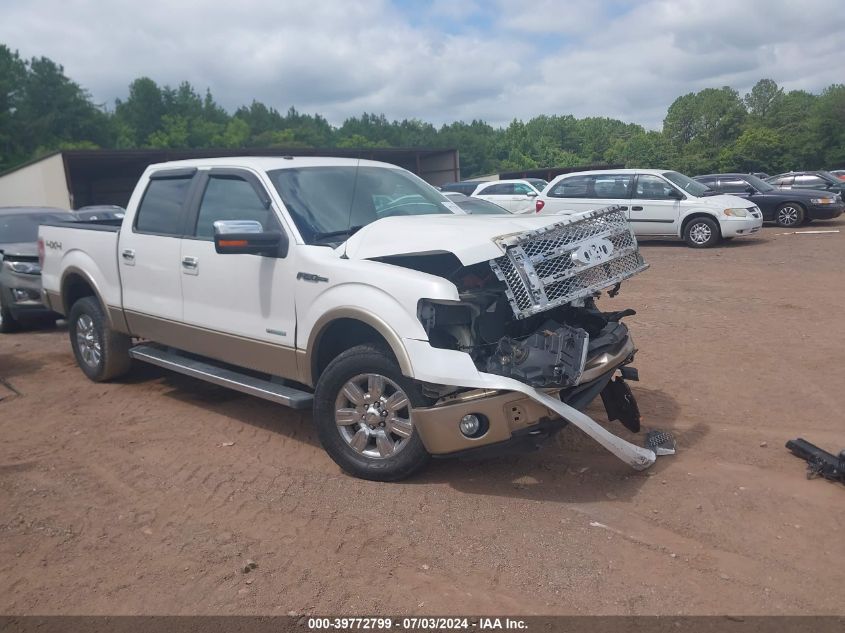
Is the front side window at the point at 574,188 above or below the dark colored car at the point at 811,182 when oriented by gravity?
above

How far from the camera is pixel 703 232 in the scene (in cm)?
1633

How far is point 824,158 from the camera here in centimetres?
6444

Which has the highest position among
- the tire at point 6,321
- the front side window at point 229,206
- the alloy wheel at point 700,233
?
the front side window at point 229,206

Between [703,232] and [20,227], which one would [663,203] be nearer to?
[703,232]

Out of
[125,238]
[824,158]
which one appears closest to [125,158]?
[125,238]

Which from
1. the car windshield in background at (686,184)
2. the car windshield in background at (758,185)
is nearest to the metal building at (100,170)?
the car windshield in background at (686,184)

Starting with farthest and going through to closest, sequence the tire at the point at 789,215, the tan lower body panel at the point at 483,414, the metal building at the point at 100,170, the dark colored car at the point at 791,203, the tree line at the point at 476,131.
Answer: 1. the tree line at the point at 476,131
2. the metal building at the point at 100,170
3. the tire at the point at 789,215
4. the dark colored car at the point at 791,203
5. the tan lower body panel at the point at 483,414

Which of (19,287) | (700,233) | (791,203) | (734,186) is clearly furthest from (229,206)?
(734,186)

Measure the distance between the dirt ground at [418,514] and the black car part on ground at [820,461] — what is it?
85 mm

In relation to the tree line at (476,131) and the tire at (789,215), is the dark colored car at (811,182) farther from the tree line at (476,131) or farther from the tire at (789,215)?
the tree line at (476,131)

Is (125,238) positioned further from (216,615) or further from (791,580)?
(791,580)

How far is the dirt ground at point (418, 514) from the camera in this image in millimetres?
3408

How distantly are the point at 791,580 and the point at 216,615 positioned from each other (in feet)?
8.71

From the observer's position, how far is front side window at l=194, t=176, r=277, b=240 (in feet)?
17.5
